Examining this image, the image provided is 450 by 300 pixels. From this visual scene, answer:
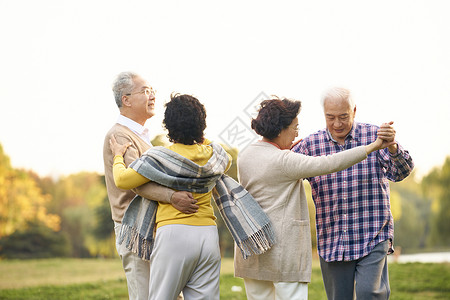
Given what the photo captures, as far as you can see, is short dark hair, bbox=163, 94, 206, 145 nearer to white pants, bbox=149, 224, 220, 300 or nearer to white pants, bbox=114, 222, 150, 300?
white pants, bbox=149, 224, 220, 300

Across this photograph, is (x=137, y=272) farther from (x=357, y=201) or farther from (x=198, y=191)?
(x=357, y=201)

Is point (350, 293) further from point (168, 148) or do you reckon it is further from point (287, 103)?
point (168, 148)

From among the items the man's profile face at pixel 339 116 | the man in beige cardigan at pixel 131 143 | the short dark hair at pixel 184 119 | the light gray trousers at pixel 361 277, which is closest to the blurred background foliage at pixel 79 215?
the light gray trousers at pixel 361 277

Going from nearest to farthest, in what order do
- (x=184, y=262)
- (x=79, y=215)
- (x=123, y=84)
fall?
1. (x=184, y=262)
2. (x=123, y=84)
3. (x=79, y=215)

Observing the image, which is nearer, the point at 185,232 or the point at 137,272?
the point at 185,232

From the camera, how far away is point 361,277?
10.0ft

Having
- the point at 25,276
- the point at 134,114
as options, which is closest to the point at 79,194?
the point at 25,276

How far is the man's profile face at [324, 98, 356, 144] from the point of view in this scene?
305 cm

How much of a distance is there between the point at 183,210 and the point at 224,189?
329 millimetres

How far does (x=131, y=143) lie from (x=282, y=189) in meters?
0.92

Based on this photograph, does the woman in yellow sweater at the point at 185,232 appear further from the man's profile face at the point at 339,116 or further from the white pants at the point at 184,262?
the man's profile face at the point at 339,116

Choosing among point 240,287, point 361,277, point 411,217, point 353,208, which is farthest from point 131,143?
point 411,217

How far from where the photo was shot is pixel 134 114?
10.6 ft

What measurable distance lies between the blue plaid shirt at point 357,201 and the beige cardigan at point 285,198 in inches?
13.7
